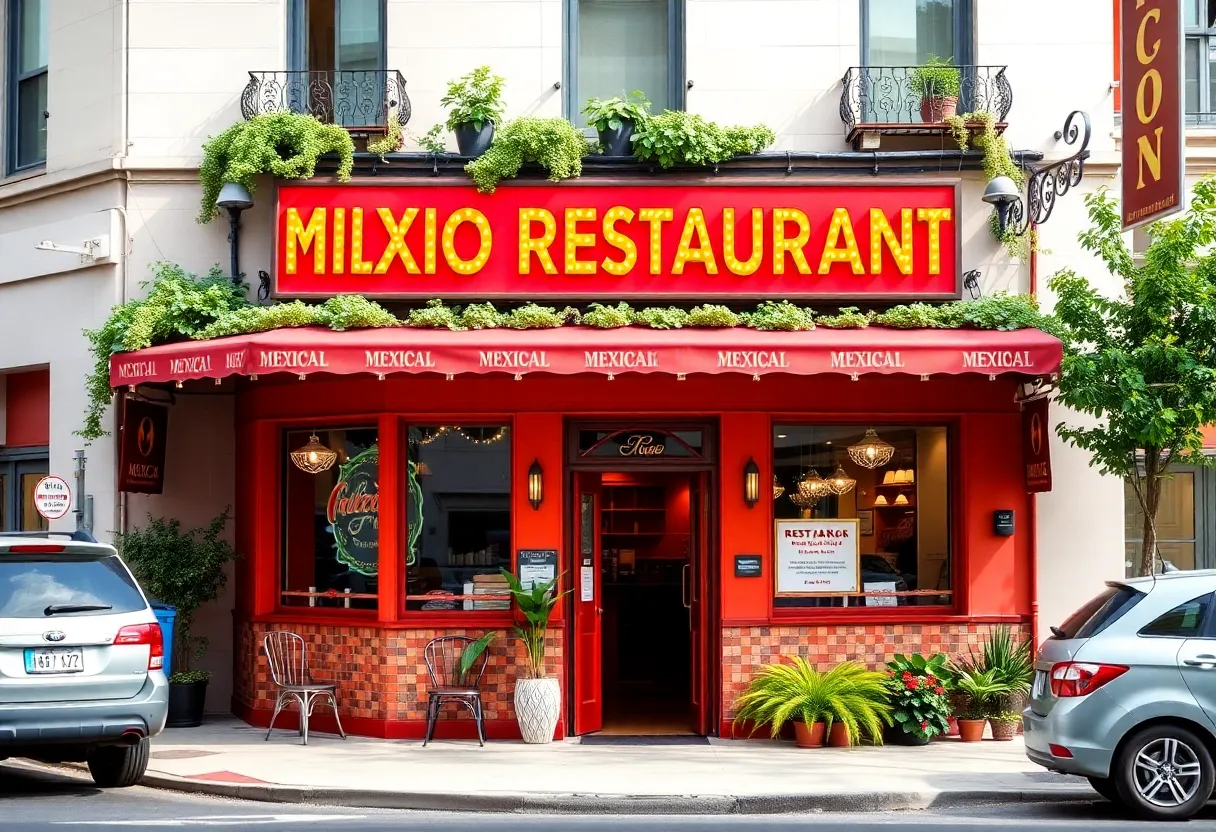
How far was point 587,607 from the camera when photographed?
13.6 m

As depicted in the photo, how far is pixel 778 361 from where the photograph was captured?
1222 centimetres

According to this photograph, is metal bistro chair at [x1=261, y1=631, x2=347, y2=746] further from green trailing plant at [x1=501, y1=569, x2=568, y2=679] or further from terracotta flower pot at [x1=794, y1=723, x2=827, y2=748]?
terracotta flower pot at [x1=794, y1=723, x2=827, y2=748]

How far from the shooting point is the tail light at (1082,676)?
9625mm

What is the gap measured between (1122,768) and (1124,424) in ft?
11.1

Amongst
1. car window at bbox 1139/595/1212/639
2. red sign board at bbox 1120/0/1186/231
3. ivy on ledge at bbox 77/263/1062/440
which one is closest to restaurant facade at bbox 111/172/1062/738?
ivy on ledge at bbox 77/263/1062/440

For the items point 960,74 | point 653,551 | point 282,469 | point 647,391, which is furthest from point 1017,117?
point 282,469

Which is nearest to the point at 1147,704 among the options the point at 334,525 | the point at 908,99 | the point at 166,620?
the point at 908,99

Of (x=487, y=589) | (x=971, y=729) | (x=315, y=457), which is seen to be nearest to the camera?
(x=971, y=729)

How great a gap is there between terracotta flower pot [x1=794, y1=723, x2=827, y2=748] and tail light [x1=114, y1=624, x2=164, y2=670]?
543cm

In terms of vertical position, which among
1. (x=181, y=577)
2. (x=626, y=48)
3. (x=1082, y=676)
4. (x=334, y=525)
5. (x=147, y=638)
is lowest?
(x=1082, y=676)

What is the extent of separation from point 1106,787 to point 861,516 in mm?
4164

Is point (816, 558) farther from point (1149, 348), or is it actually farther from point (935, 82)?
point (935, 82)

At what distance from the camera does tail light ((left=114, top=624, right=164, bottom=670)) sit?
1008 centimetres

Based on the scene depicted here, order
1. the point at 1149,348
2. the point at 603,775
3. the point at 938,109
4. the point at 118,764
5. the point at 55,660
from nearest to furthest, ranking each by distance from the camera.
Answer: the point at 55,660, the point at 118,764, the point at 603,775, the point at 1149,348, the point at 938,109
